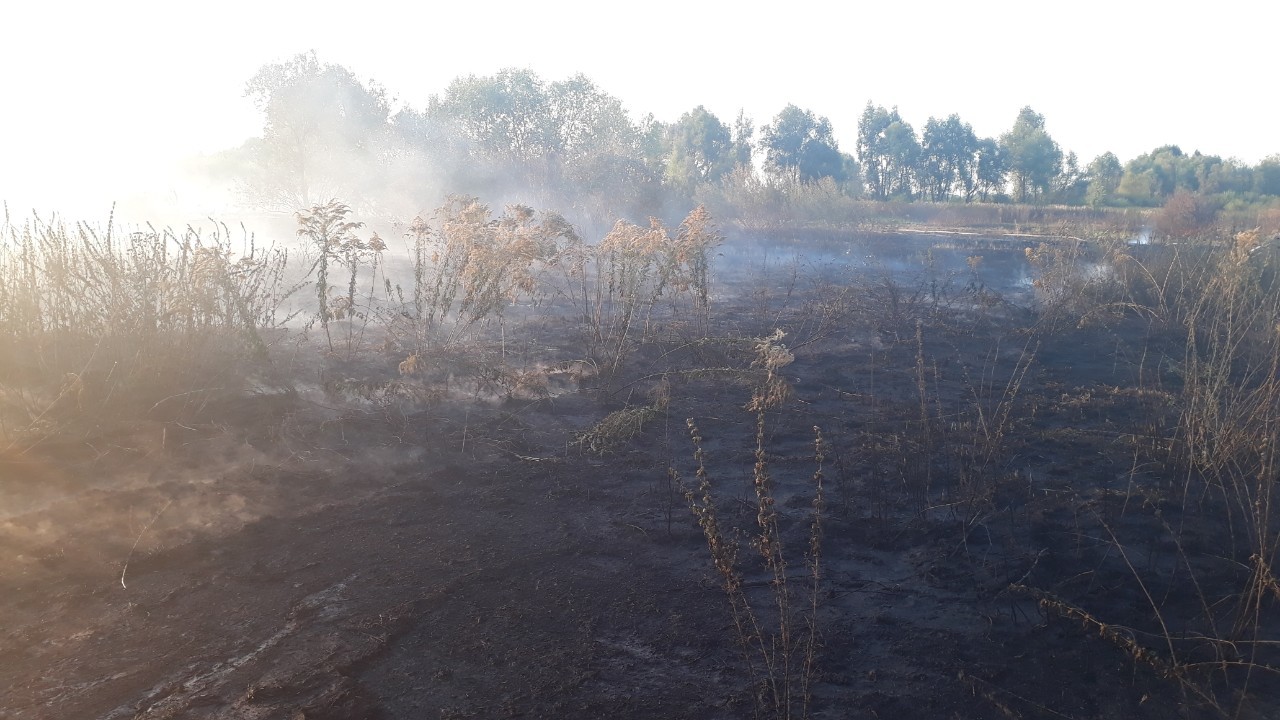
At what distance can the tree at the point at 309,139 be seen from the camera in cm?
2652

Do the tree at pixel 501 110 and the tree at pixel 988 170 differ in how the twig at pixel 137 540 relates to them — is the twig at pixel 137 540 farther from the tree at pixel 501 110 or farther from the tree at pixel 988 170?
the tree at pixel 988 170

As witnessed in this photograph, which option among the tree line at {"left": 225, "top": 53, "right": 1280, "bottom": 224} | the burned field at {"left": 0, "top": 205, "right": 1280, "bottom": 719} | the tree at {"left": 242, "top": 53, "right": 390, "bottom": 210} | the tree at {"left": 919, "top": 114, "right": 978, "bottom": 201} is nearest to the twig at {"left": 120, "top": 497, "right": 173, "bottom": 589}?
the burned field at {"left": 0, "top": 205, "right": 1280, "bottom": 719}

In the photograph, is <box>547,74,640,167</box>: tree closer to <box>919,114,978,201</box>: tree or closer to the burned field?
the burned field

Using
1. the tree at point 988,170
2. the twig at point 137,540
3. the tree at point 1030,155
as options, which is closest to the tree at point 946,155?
the tree at point 988,170

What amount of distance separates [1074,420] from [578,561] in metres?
4.92

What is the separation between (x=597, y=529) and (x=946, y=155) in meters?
69.7

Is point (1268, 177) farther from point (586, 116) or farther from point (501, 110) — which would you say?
point (501, 110)

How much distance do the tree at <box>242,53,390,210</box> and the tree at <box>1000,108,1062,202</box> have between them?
153 ft

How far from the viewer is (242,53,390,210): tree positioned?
26516mm

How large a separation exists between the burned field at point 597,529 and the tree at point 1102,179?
44.7 metres

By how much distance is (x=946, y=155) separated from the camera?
6769 cm

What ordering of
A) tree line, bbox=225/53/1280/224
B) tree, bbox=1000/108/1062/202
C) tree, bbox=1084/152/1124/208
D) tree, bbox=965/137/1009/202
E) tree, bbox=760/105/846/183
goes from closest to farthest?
tree line, bbox=225/53/1280/224 → tree, bbox=1084/152/1124/208 → tree, bbox=1000/108/1062/202 → tree, bbox=965/137/1009/202 → tree, bbox=760/105/846/183

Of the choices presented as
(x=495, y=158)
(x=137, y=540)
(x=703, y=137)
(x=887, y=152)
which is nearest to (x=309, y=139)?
(x=495, y=158)

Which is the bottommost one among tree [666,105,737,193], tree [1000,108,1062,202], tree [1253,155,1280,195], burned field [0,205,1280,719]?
burned field [0,205,1280,719]
